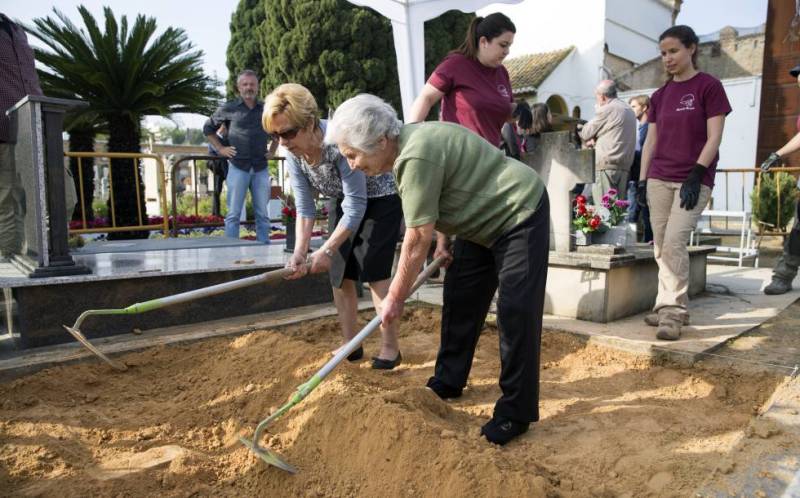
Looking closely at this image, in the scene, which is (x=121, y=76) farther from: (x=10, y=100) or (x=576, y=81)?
(x=576, y=81)

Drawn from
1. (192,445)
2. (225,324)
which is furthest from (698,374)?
(225,324)

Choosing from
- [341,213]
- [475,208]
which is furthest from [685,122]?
[341,213]

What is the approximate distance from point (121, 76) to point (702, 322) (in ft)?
29.8

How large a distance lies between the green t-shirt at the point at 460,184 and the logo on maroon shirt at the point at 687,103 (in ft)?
6.29

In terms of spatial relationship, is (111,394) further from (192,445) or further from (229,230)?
(229,230)

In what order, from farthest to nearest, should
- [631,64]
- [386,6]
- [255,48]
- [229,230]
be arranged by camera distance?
[631,64], [255,48], [229,230], [386,6]

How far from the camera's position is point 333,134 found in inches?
93.1

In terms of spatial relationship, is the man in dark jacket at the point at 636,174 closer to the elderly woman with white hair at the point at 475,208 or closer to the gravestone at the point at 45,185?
the elderly woman with white hair at the point at 475,208

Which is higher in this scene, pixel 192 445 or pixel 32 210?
pixel 32 210

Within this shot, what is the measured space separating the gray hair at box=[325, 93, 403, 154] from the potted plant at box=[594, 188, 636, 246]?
10.0 feet

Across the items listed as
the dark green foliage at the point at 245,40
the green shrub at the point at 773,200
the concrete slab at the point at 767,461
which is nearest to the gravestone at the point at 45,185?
the concrete slab at the point at 767,461

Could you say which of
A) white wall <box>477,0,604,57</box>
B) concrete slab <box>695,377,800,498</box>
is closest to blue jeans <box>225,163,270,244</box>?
concrete slab <box>695,377,800,498</box>

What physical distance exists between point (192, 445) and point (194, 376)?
802 millimetres

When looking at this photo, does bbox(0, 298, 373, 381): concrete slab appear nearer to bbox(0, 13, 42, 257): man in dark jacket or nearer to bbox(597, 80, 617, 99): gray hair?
bbox(0, 13, 42, 257): man in dark jacket
